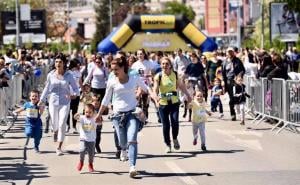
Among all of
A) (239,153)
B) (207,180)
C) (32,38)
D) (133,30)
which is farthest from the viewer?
(32,38)

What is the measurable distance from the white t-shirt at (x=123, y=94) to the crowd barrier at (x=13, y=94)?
741cm

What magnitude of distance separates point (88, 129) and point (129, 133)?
3.20ft

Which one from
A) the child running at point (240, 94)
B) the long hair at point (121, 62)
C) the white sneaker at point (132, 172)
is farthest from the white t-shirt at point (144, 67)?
the white sneaker at point (132, 172)

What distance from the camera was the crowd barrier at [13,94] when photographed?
918 inches

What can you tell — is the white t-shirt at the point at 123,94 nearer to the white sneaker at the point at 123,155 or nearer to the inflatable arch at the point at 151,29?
the white sneaker at the point at 123,155

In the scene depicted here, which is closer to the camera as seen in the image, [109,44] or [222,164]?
[222,164]

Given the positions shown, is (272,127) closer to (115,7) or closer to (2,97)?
(2,97)

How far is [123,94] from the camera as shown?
13125 millimetres

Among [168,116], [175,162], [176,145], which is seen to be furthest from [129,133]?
[176,145]

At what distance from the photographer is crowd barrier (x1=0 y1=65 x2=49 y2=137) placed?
76.5ft

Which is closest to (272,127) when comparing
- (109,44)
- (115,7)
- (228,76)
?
(228,76)

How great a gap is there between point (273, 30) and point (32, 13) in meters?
35.7

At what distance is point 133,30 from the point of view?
1928 inches

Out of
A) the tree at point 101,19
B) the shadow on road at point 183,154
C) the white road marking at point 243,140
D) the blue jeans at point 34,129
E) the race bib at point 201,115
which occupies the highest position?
the tree at point 101,19
